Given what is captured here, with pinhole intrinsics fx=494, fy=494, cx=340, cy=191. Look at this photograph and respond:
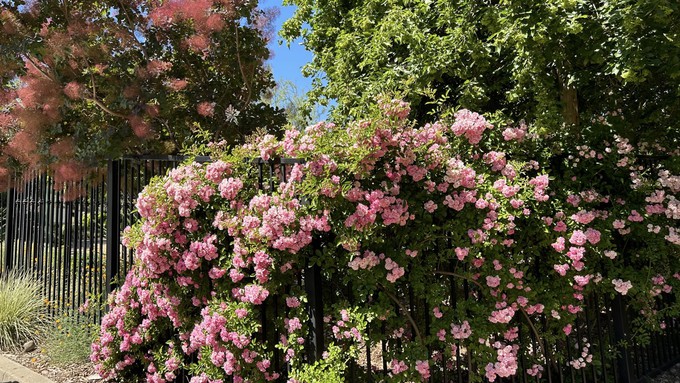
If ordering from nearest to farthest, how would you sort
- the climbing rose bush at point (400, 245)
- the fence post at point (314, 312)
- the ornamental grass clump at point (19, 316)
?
1. the climbing rose bush at point (400, 245)
2. the fence post at point (314, 312)
3. the ornamental grass clump at point (19, 316)

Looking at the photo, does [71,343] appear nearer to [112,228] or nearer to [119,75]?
[112,228]

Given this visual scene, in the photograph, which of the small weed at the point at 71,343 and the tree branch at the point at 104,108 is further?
the tree branch at the point at 104,108

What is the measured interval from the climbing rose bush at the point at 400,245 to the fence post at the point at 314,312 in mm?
52

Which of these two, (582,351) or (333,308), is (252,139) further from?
(582,351)

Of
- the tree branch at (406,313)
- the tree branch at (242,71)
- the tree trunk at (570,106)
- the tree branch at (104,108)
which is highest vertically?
the tree branch at (242,71)

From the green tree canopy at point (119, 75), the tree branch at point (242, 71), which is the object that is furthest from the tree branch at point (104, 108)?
the tree branch at point (242, 71)

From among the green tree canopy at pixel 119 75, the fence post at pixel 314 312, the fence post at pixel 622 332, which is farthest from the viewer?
the green tree canopy at pixel 119 75

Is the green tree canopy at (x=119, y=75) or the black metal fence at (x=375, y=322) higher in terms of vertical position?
the green tree canopy at (x=119, y=75)

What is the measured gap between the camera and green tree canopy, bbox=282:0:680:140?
404 cm

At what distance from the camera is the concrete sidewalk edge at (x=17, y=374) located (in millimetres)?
5004

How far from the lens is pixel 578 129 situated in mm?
4992

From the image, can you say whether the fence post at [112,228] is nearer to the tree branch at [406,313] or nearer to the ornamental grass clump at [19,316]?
the ornamental grass clump at [19,316]

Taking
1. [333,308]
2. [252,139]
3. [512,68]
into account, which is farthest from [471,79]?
[333,308]

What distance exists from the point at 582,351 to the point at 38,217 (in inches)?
296
